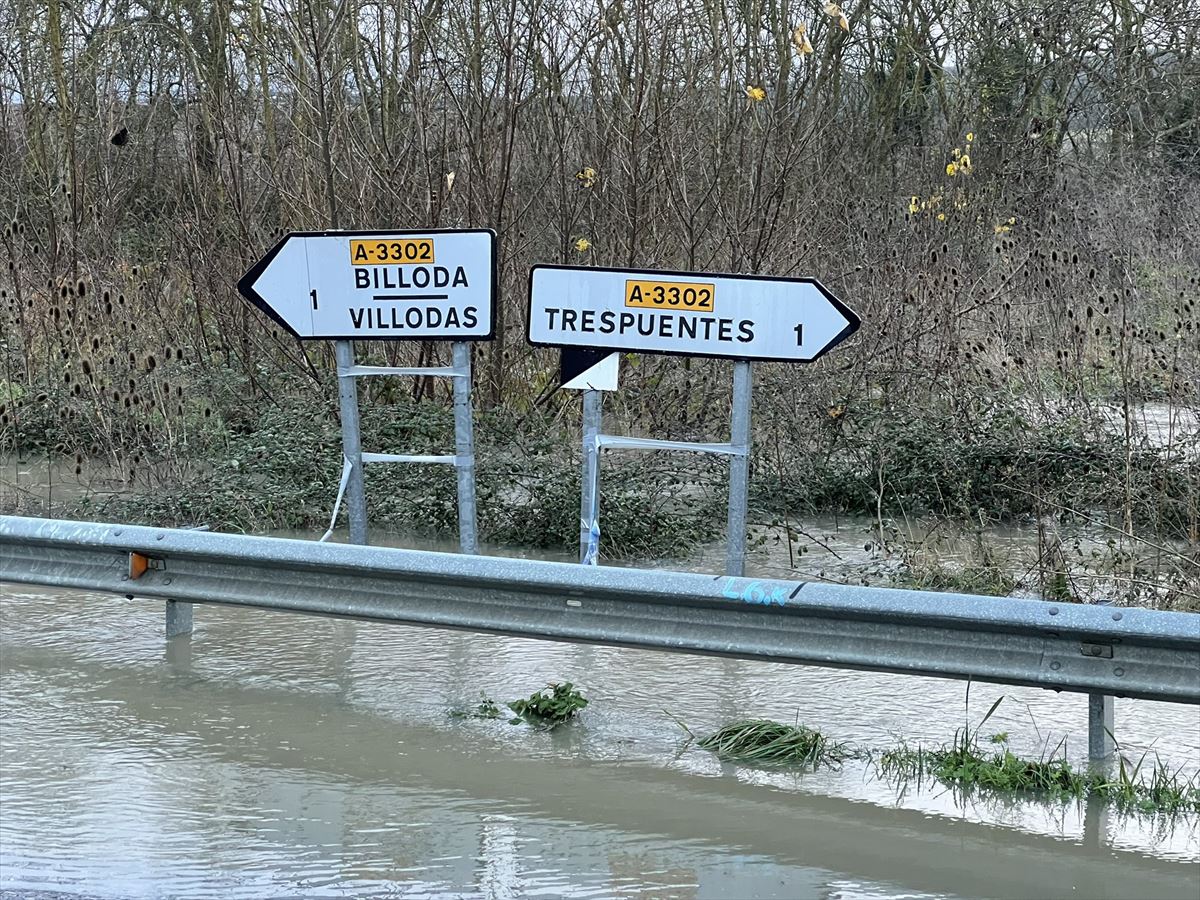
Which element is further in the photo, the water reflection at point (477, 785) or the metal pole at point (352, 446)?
the metal pole at point (352, 446)

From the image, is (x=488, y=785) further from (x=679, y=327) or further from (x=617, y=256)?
(x=617, y=256)

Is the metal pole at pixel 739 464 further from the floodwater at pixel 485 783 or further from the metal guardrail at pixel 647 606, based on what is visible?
the metal guardrail at pixel 647 606

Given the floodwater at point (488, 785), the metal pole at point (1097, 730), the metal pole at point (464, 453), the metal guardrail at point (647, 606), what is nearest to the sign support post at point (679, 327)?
the metal pole at point (464, 453)

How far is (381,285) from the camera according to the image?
7.46 meters

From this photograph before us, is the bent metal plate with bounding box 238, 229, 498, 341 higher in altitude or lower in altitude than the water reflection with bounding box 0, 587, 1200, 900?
higher

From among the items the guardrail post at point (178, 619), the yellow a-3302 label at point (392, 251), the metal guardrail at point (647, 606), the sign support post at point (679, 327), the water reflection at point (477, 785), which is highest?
the yellow a-3302 label at point (392, 251)

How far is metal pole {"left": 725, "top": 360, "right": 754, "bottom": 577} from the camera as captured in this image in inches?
273

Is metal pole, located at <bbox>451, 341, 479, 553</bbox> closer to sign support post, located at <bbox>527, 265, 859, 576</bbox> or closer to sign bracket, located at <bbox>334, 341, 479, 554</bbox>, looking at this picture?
sign bracket, located at <bbox>334, 341, 479, 554</bbox>

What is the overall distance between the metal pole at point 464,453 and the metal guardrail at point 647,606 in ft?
5.04

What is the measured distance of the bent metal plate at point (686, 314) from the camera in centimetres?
666

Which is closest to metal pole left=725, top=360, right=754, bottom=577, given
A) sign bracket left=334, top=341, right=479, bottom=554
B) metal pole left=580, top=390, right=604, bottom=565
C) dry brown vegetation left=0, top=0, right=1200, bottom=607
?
metal pole left=580, top=390, right=604, bottom=565

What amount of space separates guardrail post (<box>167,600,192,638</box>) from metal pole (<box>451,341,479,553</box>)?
1475 mm

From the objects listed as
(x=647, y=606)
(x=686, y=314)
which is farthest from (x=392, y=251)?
(x=647, y=606)

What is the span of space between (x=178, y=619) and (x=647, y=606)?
217 centimetres
